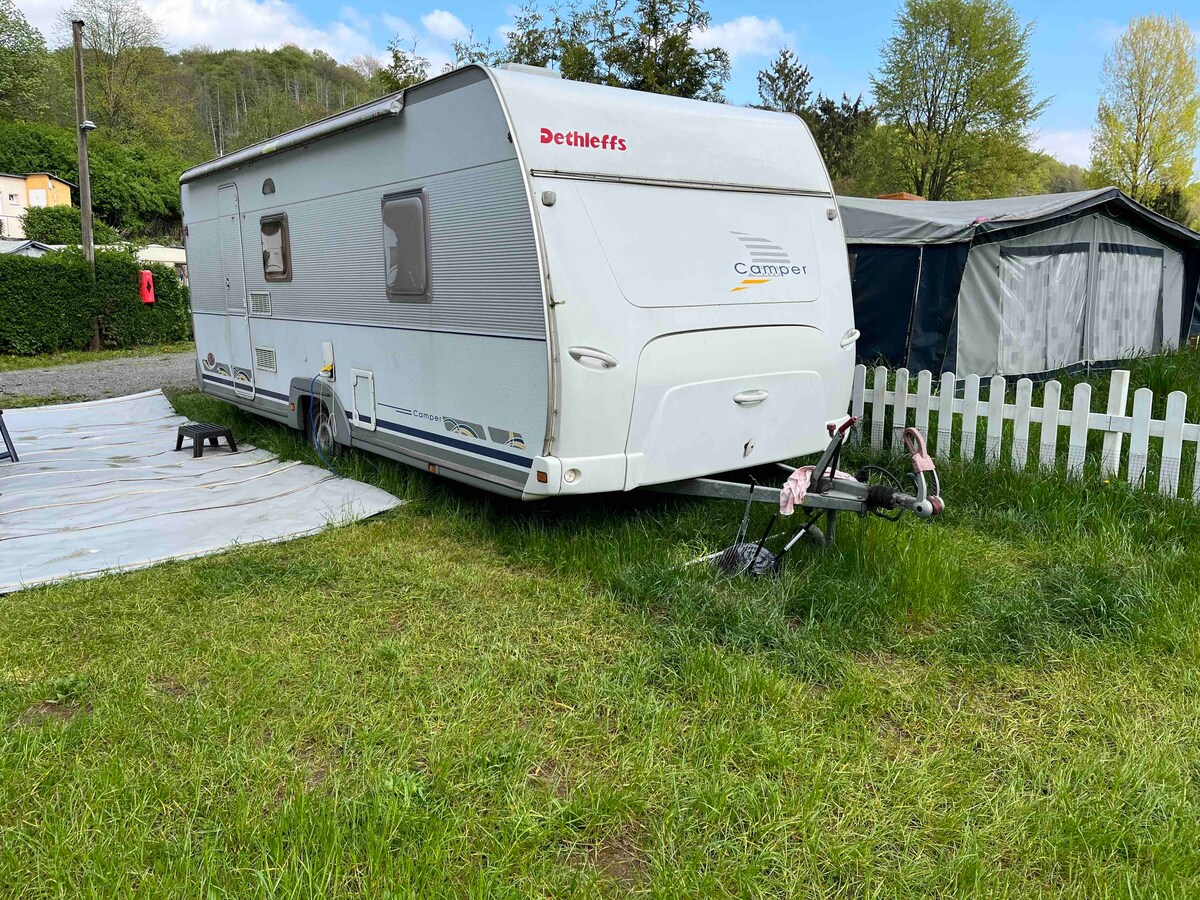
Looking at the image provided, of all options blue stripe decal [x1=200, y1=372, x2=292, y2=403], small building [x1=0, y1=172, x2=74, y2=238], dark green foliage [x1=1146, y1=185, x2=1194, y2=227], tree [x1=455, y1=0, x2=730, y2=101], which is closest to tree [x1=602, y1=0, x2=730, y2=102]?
tree [x1=455, y1=0, x2=730, y2=101]

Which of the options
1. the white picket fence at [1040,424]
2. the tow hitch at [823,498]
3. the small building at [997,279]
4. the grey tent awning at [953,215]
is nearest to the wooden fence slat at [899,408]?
the white picket fence at [1040,424]

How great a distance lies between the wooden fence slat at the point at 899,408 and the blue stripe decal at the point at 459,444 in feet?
Result: 10.5

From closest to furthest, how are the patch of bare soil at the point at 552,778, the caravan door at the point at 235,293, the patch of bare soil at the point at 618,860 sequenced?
the patch of bare soil at the point at 618,860, the patch of bare soil at the point at 552,778, the caravan door at the point at 235,293

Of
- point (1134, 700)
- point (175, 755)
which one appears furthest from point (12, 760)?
point (1134, 700)

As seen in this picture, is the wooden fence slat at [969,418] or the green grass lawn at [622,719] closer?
the green grass lawn at [622,719]

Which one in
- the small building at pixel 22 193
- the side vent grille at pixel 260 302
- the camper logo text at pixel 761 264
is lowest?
the side vent grille at pixel 260 302

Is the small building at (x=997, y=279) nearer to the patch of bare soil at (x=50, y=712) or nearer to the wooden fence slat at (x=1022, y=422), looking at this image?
the wooden fence slat at (x=1022, y=422)

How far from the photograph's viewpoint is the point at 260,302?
26.0 ft

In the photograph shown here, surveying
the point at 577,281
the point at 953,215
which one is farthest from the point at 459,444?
the point at 953,215

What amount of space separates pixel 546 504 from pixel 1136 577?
3250mm

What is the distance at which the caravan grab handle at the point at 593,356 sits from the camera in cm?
450

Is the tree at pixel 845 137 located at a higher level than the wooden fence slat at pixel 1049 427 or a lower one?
higher

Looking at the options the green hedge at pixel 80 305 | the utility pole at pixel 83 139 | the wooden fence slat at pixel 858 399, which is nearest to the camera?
the wooden fence slat at pixel 858 399

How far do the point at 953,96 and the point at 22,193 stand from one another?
47876 millimetres
